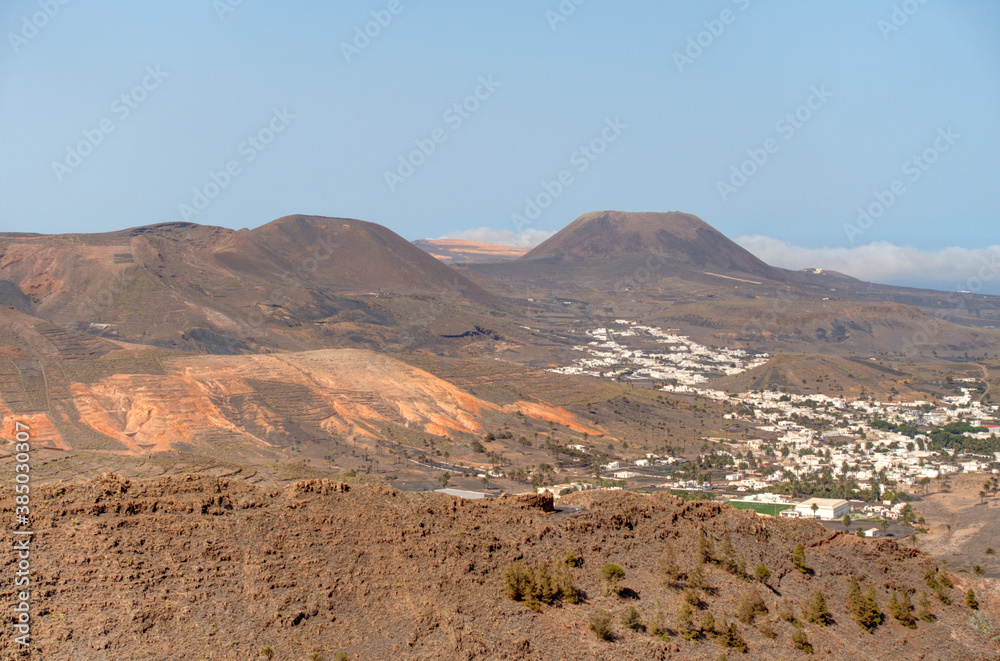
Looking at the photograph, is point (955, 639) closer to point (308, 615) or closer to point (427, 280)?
point (308, 615)

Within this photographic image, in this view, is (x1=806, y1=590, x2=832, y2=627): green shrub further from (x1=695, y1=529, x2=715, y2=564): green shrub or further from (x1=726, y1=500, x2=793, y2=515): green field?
(x1=726, y1=500, x2=793, y2=515): green field

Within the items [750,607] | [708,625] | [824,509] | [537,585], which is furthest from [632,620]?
[824,509]

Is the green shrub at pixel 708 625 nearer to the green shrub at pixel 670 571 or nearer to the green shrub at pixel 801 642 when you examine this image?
the green shrub at pixel 670 571

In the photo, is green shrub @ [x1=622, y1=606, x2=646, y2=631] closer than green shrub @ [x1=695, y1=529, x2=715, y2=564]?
Yes

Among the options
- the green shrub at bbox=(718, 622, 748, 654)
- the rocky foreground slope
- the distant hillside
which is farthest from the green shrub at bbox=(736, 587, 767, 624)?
the distant hillside

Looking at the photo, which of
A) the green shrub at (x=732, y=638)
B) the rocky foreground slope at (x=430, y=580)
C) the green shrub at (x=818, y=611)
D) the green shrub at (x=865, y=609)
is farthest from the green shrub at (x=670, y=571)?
the green shrub at (x=865, y=609)

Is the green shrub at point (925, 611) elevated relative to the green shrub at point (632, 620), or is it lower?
lower
